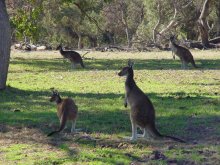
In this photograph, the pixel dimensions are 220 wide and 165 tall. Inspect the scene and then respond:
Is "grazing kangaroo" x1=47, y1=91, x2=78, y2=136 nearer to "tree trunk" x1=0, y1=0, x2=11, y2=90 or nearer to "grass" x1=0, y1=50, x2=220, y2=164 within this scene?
"grass" x1=0, y1=50, x2=220, y2=164

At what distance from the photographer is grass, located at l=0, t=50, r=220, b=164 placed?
7.59 metres

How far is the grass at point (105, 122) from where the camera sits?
7590 mm

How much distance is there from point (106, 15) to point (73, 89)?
39633 millimetres

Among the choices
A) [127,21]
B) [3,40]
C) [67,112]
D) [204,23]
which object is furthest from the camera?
[127,21]

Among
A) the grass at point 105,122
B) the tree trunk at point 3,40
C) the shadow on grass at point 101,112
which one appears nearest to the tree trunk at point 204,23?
the grass at point 105,122

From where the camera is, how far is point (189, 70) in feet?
66.7

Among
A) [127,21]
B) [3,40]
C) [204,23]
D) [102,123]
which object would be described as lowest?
[102,123]

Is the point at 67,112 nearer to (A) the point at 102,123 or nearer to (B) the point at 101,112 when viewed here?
(A) the point at 102,123

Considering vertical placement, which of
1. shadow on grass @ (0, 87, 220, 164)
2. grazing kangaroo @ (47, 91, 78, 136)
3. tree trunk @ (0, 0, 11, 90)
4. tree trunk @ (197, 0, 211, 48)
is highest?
tree trunk @ (197, 0, 211, 48)

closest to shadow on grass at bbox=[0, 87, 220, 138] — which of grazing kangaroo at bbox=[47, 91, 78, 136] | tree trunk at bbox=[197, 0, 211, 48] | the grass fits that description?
the grass

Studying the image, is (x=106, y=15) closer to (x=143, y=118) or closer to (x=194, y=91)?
(x=194, y=91)

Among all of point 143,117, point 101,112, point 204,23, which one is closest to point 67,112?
point 143,117

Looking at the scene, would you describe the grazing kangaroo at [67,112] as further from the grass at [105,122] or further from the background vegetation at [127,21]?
the background vegetation at [127,21]

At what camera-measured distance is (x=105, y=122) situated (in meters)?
10.0
